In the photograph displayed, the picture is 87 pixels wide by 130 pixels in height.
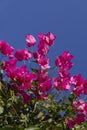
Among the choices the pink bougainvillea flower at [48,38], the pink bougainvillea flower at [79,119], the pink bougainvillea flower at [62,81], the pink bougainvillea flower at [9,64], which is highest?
the pink bougainvillea flower at [48,38]

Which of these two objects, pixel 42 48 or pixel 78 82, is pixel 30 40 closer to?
pixel 42 48

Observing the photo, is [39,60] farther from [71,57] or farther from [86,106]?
[86,106]

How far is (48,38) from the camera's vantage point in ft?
11.7

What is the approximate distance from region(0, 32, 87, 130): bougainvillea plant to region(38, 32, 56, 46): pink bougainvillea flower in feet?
0.15

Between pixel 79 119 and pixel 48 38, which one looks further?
pixel 48 38

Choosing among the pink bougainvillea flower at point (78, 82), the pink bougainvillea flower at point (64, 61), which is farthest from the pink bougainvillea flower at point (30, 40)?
the pink bougainvillea flower at point (78, 82)

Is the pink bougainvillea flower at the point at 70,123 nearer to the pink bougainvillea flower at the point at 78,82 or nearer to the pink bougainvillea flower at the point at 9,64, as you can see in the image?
the pink bougainvillea flower at the point at 78,82

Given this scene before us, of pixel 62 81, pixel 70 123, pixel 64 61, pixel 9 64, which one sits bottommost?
pixel 70 123

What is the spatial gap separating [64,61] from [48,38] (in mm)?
252

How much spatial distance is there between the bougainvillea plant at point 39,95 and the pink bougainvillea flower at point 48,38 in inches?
1.8

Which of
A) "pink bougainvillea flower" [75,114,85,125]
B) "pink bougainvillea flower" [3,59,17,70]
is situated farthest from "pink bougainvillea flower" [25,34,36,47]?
"pink bougainvillea flower" [75,114,85,125]

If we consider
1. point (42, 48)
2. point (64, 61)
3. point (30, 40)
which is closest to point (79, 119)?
point (64, 61)

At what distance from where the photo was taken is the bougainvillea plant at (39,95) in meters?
3.05

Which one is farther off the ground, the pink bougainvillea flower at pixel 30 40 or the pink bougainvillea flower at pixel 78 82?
the pink bougainvillea flower at pixel 30 40
